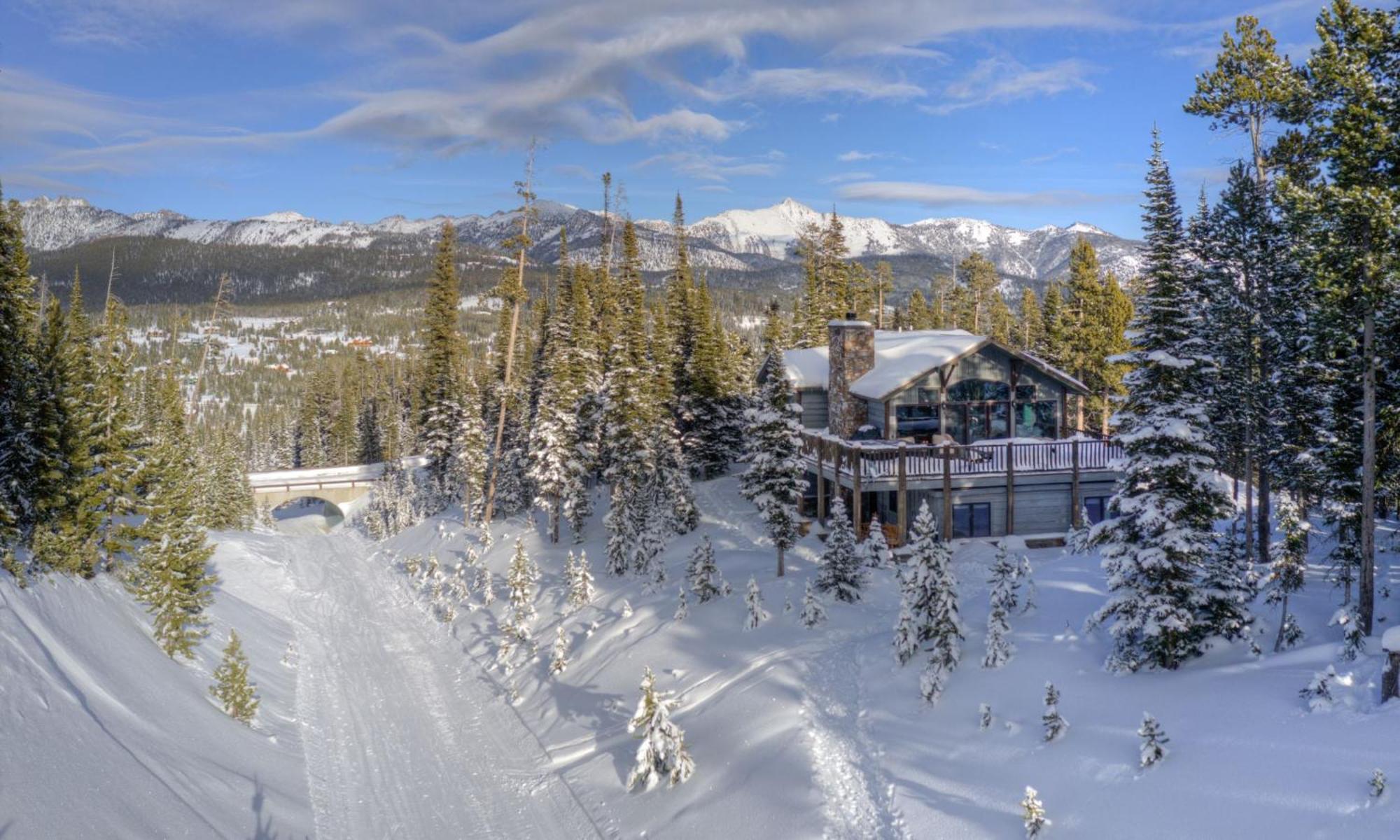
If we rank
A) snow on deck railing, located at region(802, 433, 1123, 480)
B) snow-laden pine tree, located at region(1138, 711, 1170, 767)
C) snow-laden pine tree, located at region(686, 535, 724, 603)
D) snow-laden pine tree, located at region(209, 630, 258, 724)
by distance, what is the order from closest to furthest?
snow-laden pine tree, located at region(1138, 711, 1170, 767) < snow-laden pine tree, located at region(209, 630, 258, 724) < snow-laden pine tree, located at region(686, 535, 724, 603) < snow on deck railing, located at region(802, 433, 1123, 480)

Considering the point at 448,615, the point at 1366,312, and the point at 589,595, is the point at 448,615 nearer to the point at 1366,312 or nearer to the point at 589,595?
the point at 589,595

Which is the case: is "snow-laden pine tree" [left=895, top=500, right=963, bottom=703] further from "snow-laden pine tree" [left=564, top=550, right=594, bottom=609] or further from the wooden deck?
"snow-laden pine tree" [left=564, top=550, right=594, bottom=609]

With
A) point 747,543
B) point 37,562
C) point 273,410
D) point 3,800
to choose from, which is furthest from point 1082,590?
point 273,410

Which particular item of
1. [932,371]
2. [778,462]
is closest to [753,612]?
[778,462]

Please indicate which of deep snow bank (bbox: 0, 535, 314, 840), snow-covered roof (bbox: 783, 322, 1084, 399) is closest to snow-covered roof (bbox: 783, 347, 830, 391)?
snow-covered roof (bbox: 783, 322, 1084, 399)

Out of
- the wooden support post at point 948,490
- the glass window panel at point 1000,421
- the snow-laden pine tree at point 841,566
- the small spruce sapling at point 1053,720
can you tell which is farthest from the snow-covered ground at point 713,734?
the glass window panel at point 1000,421
